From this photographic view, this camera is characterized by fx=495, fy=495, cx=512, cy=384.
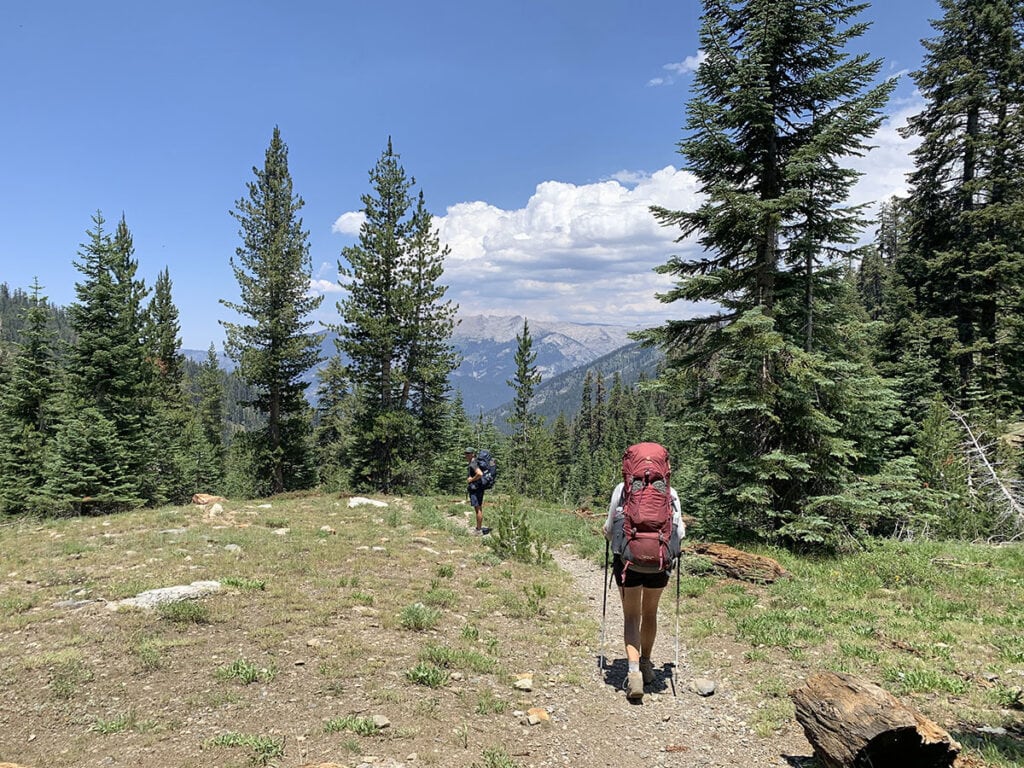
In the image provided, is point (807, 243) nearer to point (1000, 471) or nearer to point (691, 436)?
point (691, 436)

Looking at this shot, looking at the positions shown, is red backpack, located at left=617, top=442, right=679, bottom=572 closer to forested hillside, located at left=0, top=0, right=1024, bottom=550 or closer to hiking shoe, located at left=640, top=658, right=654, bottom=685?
hiking shoe, located at left=640, top=658, right=654, bottom=685

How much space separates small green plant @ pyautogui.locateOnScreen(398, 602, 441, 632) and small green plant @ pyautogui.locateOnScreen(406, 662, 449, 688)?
1.31 metres

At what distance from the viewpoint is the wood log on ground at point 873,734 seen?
11.2 feet

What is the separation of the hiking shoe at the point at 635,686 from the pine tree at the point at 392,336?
1775 cm

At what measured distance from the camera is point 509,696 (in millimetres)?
5340

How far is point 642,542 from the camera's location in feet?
17.1

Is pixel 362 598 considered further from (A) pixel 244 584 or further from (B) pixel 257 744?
(B) pixel 257 744

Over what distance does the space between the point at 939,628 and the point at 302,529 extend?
42.9 ft

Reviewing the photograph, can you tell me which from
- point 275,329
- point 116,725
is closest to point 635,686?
point 116,725

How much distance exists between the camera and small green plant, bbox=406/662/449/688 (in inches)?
211

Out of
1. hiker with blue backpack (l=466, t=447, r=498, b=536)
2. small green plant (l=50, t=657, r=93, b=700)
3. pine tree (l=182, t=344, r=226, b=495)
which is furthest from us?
pine tree (l=182, t=344, r=226, b=495)

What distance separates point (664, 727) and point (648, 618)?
102 centimetres

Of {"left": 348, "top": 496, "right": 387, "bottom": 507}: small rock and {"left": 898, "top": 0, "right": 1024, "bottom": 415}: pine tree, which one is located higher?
{"left": 898, "top": 0, "right": 1024, "bottom": 415}: pine tree

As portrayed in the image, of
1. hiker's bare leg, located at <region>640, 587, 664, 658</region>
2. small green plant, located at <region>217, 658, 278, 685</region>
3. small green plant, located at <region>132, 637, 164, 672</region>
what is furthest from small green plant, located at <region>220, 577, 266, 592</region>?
hiker's bare leg, located at <region>640, 587, 664, 658</region>
